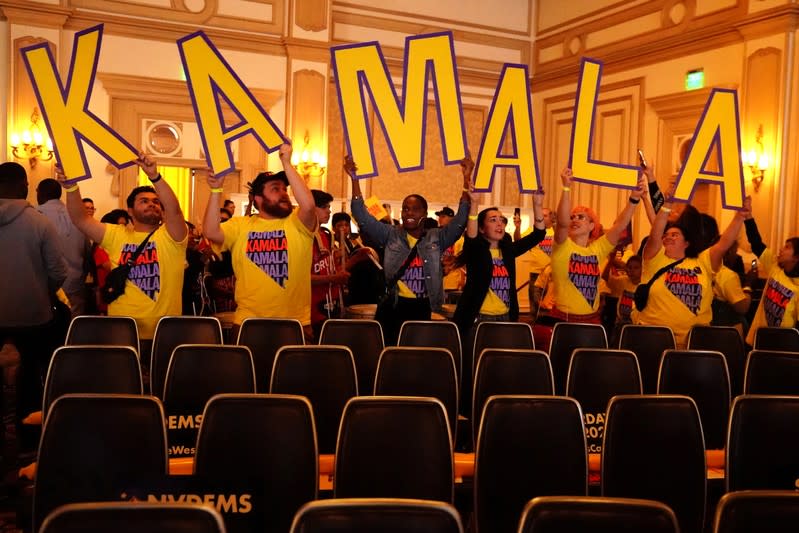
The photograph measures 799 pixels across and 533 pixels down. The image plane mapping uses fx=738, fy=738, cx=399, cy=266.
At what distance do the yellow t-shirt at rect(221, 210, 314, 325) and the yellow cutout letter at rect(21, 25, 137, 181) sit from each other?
2.52 feet

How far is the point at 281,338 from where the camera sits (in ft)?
11.6

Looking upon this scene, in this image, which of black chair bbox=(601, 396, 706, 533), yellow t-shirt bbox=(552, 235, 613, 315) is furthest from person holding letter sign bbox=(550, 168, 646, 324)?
black chair bbox=(601, 396, 706, 533)

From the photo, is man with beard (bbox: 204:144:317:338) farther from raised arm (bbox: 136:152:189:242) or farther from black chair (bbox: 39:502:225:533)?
black chair (bbox: 39:502:225:533)

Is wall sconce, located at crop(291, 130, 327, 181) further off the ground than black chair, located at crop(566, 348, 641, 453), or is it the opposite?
wall sconce, located at crop(291, 130, 327, 181)

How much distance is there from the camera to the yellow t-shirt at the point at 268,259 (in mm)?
3961

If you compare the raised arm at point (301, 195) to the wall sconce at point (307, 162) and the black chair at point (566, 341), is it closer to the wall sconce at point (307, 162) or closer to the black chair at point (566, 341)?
the black chair at point (566, 341)

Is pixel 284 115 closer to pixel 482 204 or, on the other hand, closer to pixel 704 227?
pixel 482 204

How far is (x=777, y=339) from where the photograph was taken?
13.4ft

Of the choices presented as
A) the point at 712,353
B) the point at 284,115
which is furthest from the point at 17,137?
the point at 712,353

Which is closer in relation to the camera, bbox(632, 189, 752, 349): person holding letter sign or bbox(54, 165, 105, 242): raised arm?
bbox(54, 165, 105, 242): raised arm

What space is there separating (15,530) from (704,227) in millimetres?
4275

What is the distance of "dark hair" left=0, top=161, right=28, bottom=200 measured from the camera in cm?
369

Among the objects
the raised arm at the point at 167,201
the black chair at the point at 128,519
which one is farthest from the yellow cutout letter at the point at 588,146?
the black chair at the point at 128,519

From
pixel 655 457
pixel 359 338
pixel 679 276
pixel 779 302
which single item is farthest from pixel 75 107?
pixel 779 302
